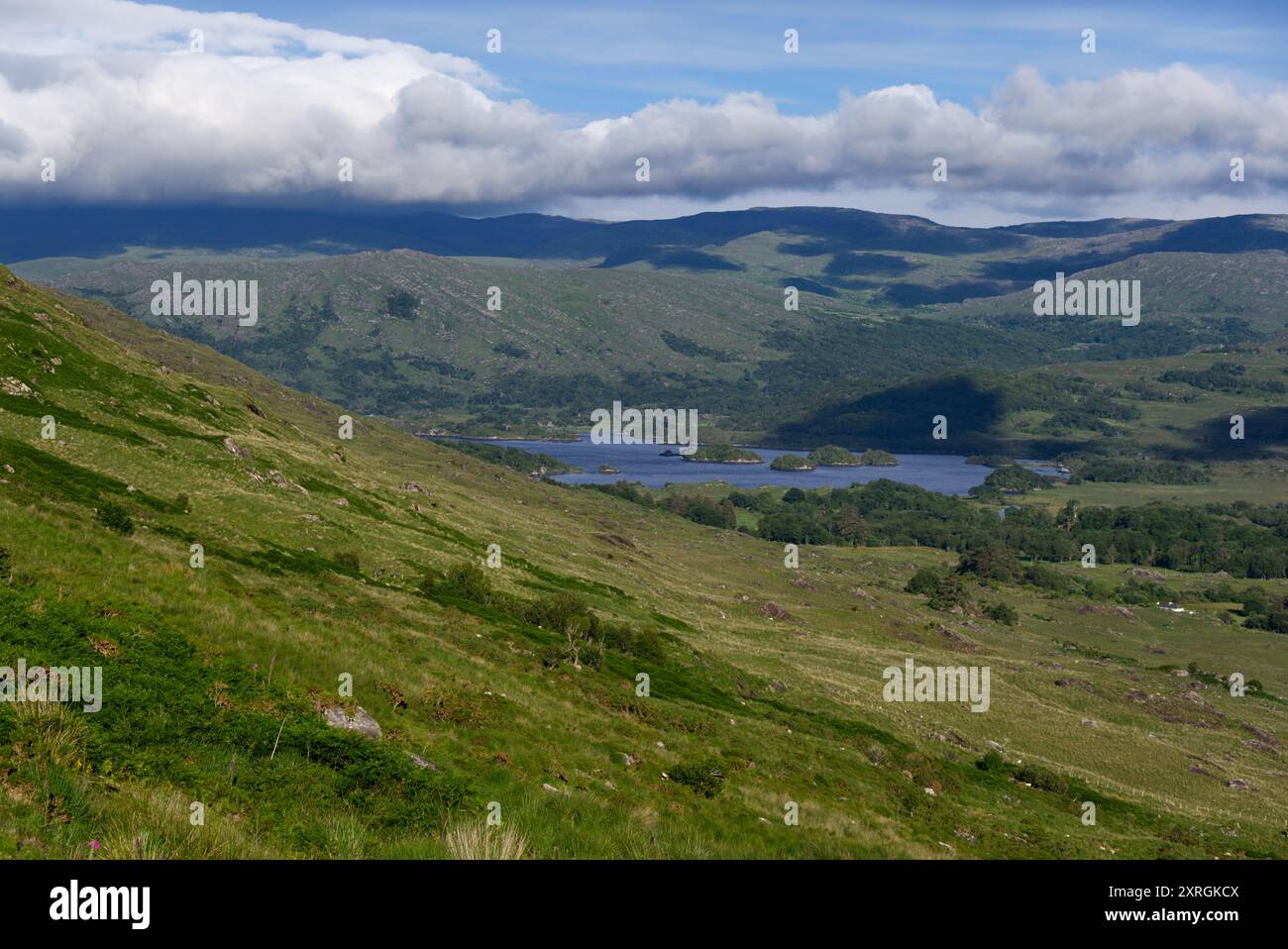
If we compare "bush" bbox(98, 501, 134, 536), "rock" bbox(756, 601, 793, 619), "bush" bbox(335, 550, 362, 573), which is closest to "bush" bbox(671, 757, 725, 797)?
"bush" bbox(98, 501, 134, 536)

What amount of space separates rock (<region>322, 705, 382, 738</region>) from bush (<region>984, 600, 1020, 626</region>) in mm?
168598

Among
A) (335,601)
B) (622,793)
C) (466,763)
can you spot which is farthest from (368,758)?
(335,601)

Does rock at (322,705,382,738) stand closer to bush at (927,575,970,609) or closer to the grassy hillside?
the grassy hillside

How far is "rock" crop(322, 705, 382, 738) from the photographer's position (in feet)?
75.2

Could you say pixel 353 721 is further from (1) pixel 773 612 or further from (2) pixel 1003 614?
(2) pixel 1003 614

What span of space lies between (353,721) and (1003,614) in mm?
174594

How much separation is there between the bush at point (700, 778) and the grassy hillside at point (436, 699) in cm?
13

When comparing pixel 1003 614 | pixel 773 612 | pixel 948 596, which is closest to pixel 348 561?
pixel 773 612

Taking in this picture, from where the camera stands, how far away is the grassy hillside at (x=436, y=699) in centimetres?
1694

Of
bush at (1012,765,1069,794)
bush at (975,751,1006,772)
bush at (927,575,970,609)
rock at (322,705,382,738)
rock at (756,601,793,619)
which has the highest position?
rock at (322,705,382,738)

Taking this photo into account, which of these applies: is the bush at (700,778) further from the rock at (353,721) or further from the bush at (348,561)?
the bush at (348,561)
